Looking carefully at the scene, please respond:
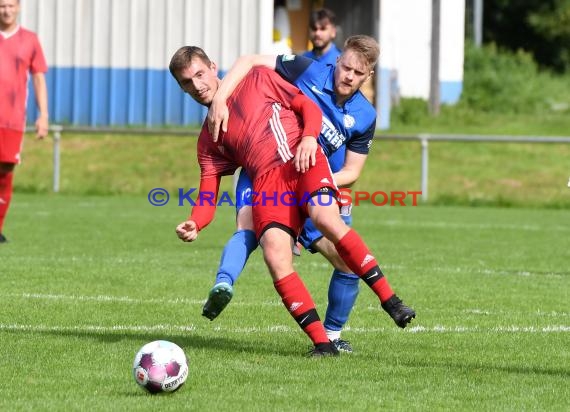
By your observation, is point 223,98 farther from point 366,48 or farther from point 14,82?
point 14,82

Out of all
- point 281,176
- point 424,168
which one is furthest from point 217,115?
point 424,168

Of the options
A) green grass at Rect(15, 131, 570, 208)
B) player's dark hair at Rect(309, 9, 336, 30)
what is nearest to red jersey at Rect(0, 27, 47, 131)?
player's dark hair at Rect(309, 9, 336, 30)

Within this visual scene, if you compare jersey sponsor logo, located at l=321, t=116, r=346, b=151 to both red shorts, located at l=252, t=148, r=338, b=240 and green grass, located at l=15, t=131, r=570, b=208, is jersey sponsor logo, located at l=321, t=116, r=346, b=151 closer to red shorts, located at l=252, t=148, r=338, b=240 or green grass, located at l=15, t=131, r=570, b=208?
red shorts, located at l=252, t=148, r=338, b=240

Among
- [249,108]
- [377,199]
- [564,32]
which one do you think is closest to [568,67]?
[564,32]

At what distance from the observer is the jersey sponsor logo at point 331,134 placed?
24.1ft

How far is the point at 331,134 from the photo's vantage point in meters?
7.36

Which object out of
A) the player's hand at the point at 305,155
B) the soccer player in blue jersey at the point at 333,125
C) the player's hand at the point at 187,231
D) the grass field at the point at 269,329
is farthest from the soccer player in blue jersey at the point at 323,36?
the player's hand at the point at 305,155

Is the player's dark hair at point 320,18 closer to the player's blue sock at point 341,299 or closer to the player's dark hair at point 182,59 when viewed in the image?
the player's blue sock at point 341,299

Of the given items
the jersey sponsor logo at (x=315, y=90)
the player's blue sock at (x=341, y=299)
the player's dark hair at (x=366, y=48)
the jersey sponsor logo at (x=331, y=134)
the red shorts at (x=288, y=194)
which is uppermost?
the player's dark hair at (x=366, y=48)

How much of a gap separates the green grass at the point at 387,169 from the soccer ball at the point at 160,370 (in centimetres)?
1567

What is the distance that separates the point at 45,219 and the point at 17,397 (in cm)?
1106

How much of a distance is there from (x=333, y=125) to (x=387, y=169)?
15670 millimetres

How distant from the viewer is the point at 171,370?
19.3 feet

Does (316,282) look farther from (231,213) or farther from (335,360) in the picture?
(231,213)
